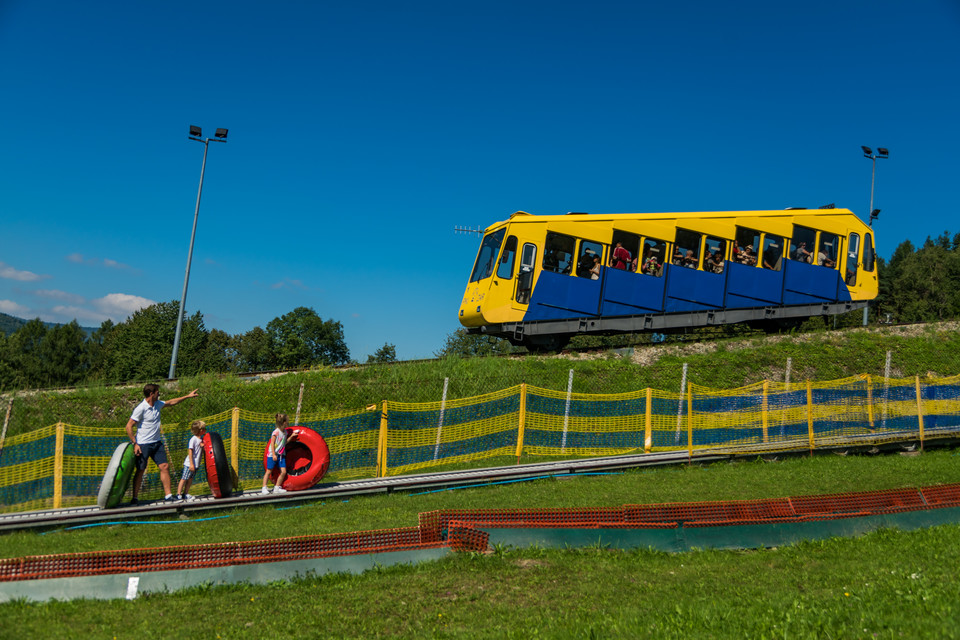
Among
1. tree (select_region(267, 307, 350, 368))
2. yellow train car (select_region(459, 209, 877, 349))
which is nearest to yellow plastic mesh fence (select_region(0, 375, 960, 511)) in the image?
yellow train car (select_region(459, 209, 877, 349))

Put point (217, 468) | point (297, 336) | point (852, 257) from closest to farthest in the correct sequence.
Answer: point (217, 468), point (852, 257), point (297, 336)

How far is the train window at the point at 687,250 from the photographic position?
69.0 ft

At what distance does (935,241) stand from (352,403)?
148 metres

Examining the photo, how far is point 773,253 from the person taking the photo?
21.7 metres

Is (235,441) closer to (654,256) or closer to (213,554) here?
(213,554)

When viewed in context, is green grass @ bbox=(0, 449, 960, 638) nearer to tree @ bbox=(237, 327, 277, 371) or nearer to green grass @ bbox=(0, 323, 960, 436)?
green grass @ bbox=(0, 323, 960, 436)

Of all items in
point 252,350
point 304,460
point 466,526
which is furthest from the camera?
point 252,350

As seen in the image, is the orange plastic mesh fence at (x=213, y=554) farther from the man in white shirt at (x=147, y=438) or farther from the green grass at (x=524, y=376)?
the green grass at (x=524, y=376)

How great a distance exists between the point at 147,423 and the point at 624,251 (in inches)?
545

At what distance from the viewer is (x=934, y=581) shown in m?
5.96

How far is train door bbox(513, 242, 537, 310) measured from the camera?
20016mm

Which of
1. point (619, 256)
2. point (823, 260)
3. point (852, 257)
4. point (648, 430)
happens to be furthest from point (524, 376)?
point (852, 257)

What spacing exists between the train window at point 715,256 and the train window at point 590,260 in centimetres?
328

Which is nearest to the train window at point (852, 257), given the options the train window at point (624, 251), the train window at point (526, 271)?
the train window at point (624, 251)
